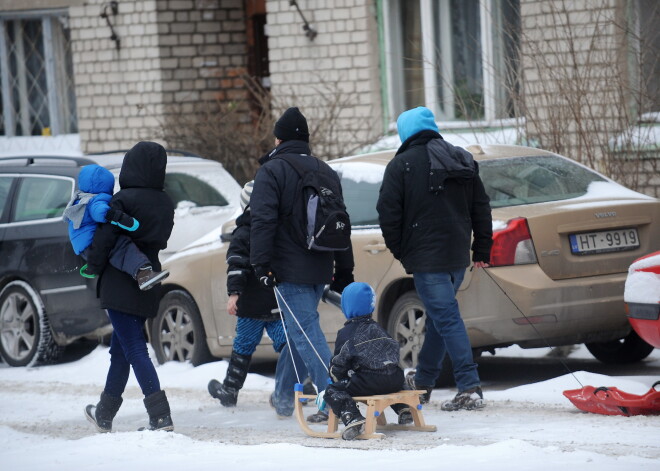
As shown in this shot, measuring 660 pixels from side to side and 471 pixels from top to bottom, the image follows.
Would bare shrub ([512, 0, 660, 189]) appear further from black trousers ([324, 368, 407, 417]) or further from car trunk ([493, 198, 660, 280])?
black trousers ([324, 368, 407, 417])

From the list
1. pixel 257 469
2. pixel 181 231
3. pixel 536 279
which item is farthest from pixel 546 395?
pixel 181 231

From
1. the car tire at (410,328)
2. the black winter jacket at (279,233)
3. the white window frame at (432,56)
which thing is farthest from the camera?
the white window frame at (432,56)

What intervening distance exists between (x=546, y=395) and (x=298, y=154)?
207cm

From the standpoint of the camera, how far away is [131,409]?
336 inches

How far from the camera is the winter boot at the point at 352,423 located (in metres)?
6.54

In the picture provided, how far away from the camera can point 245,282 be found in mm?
7512

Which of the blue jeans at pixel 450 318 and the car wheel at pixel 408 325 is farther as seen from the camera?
the car wheel at pixel 408 325

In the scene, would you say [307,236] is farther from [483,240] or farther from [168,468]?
[168,468]

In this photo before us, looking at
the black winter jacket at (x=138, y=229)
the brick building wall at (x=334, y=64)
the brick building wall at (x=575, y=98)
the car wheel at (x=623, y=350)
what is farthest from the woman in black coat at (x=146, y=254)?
the brick building wall at (x=334, y=64)

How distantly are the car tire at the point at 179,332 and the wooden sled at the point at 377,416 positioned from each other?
270 cm

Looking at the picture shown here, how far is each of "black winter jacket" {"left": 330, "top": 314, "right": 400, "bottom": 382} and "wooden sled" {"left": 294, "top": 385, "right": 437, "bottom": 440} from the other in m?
0.14

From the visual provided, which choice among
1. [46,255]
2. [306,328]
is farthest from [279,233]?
[46,255]

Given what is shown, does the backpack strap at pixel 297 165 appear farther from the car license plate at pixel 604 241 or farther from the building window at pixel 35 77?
the building window at pixel 35 77

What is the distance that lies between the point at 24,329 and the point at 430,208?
475cm
